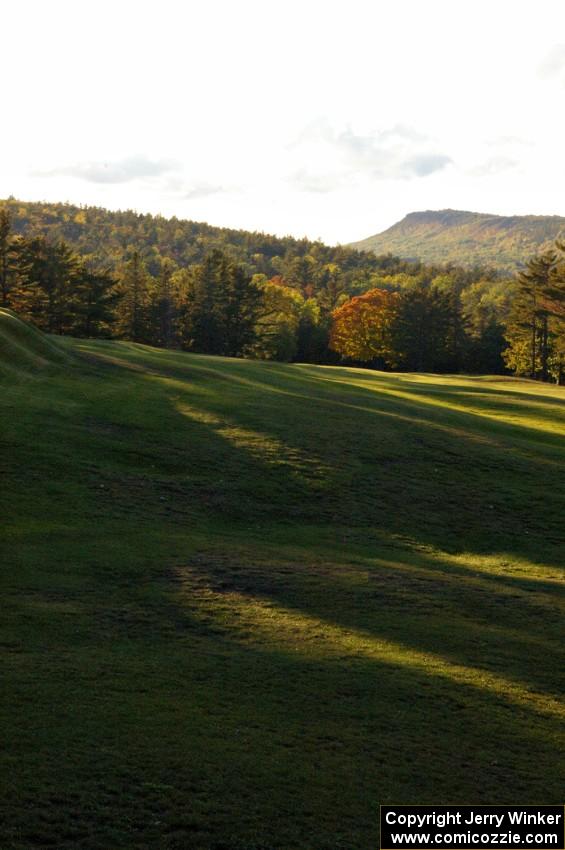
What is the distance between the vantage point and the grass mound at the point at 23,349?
4078 centimetres

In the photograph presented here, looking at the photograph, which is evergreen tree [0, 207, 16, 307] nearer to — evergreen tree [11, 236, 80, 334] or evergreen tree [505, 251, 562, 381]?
evergreen tree [11, 236, 80, 334]

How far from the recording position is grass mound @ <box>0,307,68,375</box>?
40781 millimetres

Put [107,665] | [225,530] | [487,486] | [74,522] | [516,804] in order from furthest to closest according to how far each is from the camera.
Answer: [487,486] → [225,530] → [74,522] → [107,665] → [516,804]

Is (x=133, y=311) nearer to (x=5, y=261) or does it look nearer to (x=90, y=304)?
(x=90, y=304)

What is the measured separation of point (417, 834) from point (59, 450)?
21125mm

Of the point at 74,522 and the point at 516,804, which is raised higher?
the point at 74,522

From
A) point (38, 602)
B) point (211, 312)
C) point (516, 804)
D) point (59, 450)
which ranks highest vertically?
point (211, 312)

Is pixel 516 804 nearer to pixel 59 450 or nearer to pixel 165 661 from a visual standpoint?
pixel 165 661

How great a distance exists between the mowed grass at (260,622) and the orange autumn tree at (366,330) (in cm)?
9213

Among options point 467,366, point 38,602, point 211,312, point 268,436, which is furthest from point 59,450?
point 467,366

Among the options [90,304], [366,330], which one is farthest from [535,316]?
[90,304]

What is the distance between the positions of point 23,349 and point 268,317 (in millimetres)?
97109

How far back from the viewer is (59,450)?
29312 mm

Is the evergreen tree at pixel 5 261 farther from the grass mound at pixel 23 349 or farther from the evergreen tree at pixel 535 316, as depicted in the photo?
the evergreen tree at pixel 535 316
